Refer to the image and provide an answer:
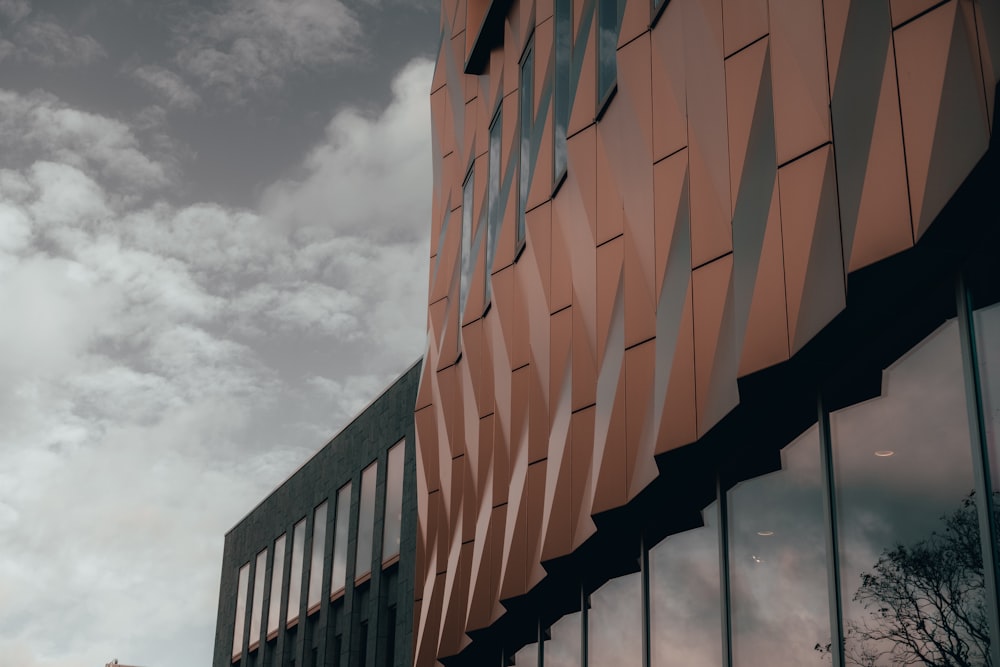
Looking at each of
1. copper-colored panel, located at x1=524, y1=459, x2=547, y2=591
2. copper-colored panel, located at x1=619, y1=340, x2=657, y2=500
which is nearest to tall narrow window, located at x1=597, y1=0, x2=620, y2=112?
copper-colored panel, located at x1=619, y1=340, x2=657, y2=500

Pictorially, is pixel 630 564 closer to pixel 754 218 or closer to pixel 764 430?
pixel 764 430

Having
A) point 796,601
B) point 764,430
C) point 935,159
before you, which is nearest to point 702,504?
point 764,430

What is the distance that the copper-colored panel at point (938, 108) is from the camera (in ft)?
38.7

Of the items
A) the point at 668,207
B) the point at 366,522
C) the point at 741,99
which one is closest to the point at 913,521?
the point at 741,99

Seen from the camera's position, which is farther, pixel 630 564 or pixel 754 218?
pixel 630 564

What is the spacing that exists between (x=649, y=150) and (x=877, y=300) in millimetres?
5902

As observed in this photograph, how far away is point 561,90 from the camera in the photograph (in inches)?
916

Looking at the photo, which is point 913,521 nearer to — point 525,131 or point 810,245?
point 810,245

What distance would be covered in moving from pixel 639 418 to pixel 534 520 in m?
4.61

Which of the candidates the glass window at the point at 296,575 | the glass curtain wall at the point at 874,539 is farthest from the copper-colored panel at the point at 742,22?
the glass window at the point at 296,575

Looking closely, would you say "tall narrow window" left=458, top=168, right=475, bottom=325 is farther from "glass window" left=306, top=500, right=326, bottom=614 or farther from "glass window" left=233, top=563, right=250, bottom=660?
"glass window" left=233, top=563, right=250, bottom=660

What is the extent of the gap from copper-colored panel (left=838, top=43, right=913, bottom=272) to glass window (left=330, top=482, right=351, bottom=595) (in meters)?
27.8

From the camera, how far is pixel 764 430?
1548 cm

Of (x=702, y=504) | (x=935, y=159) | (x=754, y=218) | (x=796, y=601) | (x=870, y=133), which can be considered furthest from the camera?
(x=702, y=504)
